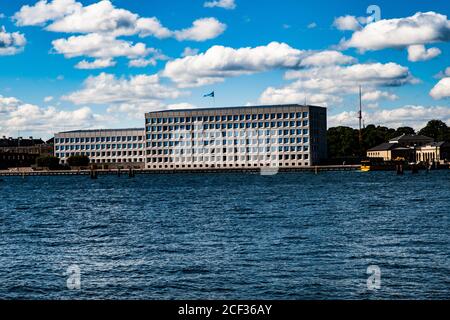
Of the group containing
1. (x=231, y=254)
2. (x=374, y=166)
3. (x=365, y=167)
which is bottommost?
(x=231, y=254)

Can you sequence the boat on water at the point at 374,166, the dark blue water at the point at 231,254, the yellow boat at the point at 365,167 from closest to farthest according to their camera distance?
the dark blue water at the point at 231,254 < the yellow boat at the point at 365,167 < the boat on water at the point at 374,166

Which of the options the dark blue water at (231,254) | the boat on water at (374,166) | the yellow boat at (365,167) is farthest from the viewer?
the boat on water at (374,166)

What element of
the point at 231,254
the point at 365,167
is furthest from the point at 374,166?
the point at 231,254

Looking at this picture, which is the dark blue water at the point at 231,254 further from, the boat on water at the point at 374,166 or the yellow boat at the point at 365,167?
the boat on water at the point at 374,166

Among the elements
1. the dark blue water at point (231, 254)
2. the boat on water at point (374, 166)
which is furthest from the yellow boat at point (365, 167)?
the dark blue water at point (231, 254)

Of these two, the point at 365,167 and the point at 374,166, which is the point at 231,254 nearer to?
the point at 365,167

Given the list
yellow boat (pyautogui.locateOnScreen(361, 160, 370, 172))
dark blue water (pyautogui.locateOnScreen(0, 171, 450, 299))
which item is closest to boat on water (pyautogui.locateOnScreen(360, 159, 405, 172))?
yellow boat (pyautogui.locateOnScreen(361, 160, 370, 172))

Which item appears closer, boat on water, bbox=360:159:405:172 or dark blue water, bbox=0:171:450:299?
dark blue water, bbox=0:171:450:299

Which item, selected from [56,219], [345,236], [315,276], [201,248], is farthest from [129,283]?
[56,219]

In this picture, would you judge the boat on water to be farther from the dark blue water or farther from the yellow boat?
the dark blue water

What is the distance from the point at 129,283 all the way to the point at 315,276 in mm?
6459

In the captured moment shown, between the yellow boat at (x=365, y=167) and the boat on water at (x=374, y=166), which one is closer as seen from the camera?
the yellow boat at (x=365, y=167)
